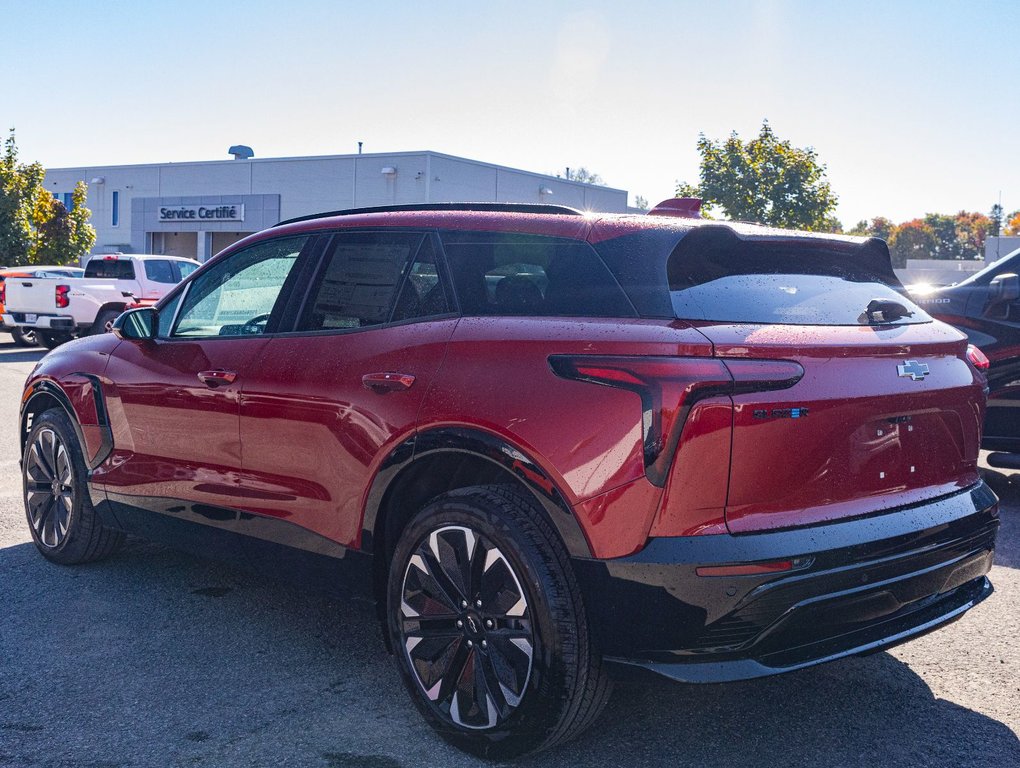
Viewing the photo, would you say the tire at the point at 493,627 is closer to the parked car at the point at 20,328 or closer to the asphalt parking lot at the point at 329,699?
the asphalt parking lot at the point at 329,699

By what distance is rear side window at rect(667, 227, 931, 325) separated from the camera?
316 cm

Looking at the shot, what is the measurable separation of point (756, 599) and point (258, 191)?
4782cm

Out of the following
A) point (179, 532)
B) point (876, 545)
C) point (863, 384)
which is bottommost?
point (179, 532)

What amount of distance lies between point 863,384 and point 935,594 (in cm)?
79

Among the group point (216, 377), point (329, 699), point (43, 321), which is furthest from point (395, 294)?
point (43, 321)

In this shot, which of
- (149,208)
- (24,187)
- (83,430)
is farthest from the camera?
(149,208)

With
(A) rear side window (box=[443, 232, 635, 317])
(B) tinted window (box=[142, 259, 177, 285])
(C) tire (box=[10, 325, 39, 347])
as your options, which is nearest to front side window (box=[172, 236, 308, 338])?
(A) rear side window (box=[443, 232, 635, 317])

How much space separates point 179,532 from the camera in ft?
15.5

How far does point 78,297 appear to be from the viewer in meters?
19.5

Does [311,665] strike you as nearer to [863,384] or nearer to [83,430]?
[83,430]

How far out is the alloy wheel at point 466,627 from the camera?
3.20 metres

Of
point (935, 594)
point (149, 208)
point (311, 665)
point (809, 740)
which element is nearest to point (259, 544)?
point (311, 665)

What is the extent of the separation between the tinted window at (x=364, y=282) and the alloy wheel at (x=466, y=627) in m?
0.91

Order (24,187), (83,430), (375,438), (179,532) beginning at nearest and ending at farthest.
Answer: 1. (375,438)
2. (179,532)
3. (83,430)
4. (24,187)
